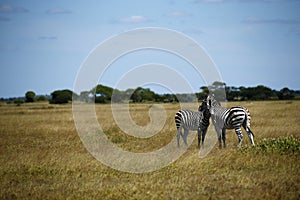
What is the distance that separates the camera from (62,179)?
401 inches

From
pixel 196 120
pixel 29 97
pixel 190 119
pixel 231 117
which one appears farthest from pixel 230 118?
pixel 29 97

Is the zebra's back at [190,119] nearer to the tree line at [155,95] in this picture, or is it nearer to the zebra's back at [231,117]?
the zebra's back at [231,117]

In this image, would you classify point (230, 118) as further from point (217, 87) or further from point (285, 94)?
point (285, 94)

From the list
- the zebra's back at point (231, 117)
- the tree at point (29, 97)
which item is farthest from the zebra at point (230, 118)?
the tree at point (29, 97)

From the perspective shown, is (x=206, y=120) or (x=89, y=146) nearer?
(x=206, y=120)

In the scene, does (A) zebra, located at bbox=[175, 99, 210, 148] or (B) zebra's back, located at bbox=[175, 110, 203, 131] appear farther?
(B) zebra's back, located at bbox=[175, 110, 203, 131]

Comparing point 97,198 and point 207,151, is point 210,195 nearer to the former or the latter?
point 97,198

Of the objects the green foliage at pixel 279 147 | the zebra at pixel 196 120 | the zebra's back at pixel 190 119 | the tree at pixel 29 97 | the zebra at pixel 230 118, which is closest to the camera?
the green foliage at pixel 279 147

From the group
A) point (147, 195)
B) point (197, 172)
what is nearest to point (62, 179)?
point (147, 195)

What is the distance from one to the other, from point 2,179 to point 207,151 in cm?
633

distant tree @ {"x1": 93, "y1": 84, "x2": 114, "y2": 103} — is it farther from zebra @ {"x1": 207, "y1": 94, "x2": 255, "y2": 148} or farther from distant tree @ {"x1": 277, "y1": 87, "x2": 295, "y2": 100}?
zebra @ {"x1": 207, "y1": 94, "x2": 255, "y2": 148}

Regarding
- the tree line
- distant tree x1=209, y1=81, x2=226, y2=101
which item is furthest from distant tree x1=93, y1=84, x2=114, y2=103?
distant tree x1=209, y1=81, x2=226, y2=101

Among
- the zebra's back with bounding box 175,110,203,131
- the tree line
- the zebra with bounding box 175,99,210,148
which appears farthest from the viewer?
the tree line

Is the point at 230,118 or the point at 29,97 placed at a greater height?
the point at 29,97
